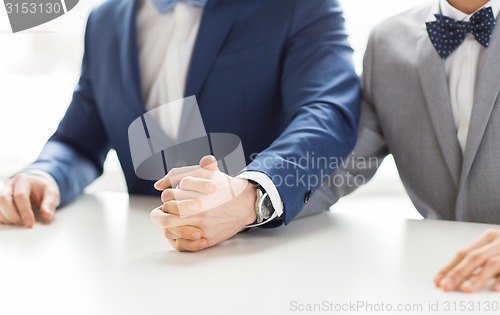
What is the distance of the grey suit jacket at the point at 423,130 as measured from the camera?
1.37 meters

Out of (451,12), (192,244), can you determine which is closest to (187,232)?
(192,244)

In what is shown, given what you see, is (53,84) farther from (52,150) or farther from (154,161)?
(154,161)

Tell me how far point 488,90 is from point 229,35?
52 cm

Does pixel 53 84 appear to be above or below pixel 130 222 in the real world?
below

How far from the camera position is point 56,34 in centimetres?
243

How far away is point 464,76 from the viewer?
1.42m

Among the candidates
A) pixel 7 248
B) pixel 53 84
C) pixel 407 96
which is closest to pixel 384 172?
pixel 407 96

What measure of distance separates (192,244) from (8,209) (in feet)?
1.46

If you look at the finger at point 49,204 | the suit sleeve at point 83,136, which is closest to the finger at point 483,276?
the finger at point 49,204

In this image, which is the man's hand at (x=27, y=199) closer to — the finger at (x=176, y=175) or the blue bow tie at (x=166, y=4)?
the finger at (x=176, y=175)

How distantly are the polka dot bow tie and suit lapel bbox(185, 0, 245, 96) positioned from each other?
1.29 ft

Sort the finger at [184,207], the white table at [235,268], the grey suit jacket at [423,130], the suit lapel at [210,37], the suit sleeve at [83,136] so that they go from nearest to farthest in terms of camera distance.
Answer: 1. the white table at [235,268]
2. the finger at [184,207]
3. the grey suit jacket at [423,130]
4. the suit lapel at [210,37]
5. the suit sleeve at [83,136]

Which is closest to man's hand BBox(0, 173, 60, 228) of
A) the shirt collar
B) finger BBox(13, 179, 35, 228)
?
finger BBox(13, 179, 35, 228)

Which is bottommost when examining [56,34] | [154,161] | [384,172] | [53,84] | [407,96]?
[384,172]
